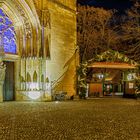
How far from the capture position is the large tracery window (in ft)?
70.3

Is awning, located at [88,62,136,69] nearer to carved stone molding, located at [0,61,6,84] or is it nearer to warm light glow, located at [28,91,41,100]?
warm light glow, located at [28,91,41,100]

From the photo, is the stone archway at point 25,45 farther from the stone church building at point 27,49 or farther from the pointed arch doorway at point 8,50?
the pointed arch doorway at point 8,50

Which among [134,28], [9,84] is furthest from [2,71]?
[134,28]

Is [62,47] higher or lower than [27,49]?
higher

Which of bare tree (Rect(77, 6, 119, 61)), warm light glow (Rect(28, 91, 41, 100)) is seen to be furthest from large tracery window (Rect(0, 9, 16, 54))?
bare tree (Rect(77, 6, 119, 61))

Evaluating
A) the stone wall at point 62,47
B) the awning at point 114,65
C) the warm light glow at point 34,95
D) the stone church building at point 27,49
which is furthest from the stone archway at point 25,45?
the awning at point 114,65

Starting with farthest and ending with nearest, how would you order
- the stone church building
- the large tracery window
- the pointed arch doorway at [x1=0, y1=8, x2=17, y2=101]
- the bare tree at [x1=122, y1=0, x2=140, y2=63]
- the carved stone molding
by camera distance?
the bare tree at [x1=122, y1=0, x2=140, y2=63]
the stone church building
the pointed arch doorway at [x1=0, y1=8, x2=17, y2=101]
the large tracery window
the carved stone molding

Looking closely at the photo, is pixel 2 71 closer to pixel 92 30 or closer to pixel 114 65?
pixel 114 65

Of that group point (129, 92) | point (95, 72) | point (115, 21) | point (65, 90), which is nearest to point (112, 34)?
point (115, 21)

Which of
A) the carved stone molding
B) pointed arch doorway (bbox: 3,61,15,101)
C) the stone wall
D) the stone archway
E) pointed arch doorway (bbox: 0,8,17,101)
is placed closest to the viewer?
the carved stone molding

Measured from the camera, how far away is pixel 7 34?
22.0 m

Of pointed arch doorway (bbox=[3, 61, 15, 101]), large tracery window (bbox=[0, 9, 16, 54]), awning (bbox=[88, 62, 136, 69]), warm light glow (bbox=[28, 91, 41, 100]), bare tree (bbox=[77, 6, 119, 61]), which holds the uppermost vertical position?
bare tree (bbox=[77, 6, 119, 61])

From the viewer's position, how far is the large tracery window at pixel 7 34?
2142cm

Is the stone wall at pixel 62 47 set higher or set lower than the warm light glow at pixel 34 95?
higher
